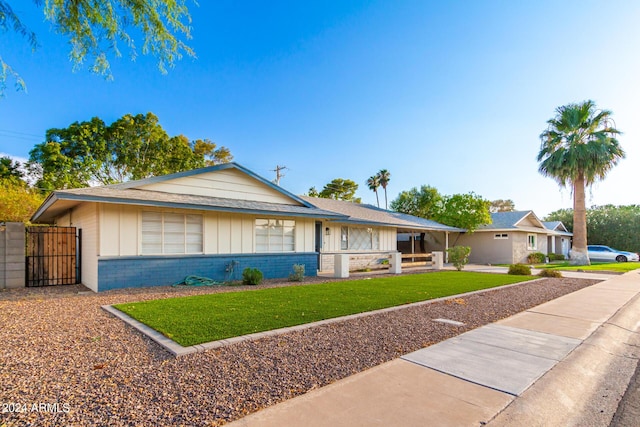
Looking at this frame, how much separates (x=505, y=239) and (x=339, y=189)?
73.1ft

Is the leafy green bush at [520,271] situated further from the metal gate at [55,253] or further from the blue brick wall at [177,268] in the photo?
the metal gate at [55,253]

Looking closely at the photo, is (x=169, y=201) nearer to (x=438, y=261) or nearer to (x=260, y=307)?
(x=260, y=307)

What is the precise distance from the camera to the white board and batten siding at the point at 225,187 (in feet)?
38.3

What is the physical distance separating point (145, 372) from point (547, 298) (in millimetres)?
10246

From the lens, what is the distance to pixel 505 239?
25.8 metres

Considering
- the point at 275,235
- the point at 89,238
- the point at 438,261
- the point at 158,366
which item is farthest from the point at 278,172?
the point at 158,366

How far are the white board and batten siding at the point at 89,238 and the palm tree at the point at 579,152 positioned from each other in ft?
85.6

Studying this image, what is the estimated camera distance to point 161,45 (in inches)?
249

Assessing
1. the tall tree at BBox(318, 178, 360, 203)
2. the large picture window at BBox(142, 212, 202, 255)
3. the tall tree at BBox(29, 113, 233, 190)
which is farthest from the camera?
the tall tree at BBox(318, 178, 360, 203)

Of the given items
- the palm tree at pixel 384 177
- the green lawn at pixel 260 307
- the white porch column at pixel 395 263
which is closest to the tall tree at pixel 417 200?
the palm tree at pixel 384 177

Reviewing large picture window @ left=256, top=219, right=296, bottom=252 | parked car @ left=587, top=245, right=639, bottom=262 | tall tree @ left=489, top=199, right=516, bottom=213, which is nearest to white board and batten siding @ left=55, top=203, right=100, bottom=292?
large picture window @ left=256, top=219, right=296, bottom=252

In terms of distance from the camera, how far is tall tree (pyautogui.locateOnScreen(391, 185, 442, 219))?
3934 centimetres

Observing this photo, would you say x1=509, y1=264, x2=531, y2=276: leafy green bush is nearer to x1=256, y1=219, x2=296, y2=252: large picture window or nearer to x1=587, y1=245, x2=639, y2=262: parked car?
x1=256, y1=219, x2=296, y2=252: large picture window

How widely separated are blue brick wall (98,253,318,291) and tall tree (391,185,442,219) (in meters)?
28.8
